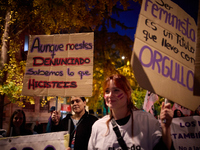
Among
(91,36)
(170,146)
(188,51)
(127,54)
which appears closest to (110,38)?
(127,54)

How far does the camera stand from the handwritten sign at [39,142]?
2.71 m

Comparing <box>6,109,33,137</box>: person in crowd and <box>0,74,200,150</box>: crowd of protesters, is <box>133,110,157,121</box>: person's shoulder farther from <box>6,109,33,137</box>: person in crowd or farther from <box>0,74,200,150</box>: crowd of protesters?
<box>6,109,33,137</box>: person in crowd

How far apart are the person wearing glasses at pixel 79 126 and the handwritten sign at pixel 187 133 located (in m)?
1.79

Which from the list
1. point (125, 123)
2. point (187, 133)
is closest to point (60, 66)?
point (125, 123)

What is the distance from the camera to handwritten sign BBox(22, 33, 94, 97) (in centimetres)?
364

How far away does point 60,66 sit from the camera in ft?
12.5

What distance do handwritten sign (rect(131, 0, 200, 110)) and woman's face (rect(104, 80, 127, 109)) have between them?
51 centimetres

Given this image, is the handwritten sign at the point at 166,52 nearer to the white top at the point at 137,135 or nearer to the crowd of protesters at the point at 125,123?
the crowd of protesters at the point at 125,123

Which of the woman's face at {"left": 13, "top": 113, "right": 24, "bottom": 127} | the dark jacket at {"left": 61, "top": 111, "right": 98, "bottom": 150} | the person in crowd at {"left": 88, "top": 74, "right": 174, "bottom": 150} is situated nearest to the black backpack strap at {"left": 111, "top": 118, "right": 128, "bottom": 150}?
the person in crowd at {"left": 88, "top": 74, "right": 174, "bottom": 150}

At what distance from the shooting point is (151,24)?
176 centimetres

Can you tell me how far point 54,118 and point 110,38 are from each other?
4.46 m

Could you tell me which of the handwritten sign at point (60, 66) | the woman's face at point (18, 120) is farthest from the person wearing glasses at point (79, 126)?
the woman's face at point (18, 120)

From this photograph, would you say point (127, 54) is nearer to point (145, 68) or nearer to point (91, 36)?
point (91, 36)

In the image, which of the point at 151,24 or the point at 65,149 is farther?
the point at 65,149
